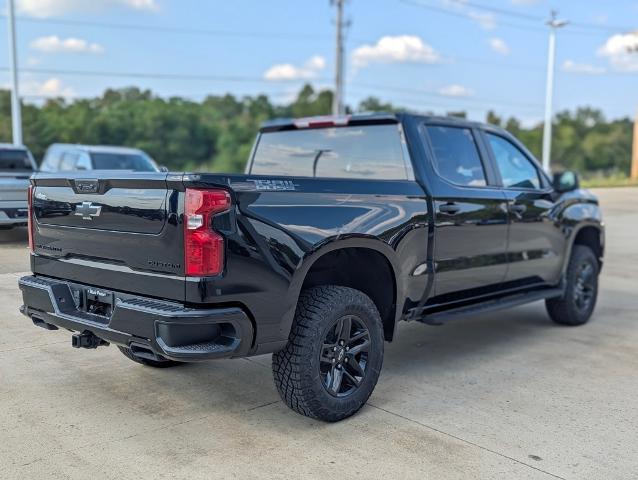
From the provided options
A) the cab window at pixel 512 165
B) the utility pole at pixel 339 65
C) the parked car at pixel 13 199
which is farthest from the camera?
the utility pole at pixel 339 65

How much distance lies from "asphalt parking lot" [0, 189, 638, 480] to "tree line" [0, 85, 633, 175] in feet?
214

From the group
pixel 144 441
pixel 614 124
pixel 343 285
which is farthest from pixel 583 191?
pixel 614 124

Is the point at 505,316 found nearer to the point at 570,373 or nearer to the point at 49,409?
the point at 570,373

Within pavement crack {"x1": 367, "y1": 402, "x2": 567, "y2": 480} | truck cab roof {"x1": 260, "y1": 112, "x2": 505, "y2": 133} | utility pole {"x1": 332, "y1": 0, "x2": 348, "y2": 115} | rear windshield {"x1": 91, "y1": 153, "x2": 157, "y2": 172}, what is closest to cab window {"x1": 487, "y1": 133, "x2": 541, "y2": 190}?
truck cab roof {"x1": 260, "y1": 112, "x2": 505, "y2": 133}

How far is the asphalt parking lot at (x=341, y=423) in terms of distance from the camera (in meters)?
3.36

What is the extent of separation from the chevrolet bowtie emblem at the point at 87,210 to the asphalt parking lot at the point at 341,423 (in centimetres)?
120

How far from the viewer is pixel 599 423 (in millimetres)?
4008

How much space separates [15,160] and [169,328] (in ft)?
34.8

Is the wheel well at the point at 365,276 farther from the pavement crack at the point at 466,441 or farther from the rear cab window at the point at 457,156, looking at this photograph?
the rear cab window at the point at 457,156

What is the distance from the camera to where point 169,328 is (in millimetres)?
3234

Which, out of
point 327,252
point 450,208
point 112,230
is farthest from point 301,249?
point 450,208

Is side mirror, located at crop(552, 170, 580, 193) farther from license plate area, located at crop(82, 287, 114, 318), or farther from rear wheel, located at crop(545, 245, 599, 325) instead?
license plate area, located at crop(82, 287, 114, 318)

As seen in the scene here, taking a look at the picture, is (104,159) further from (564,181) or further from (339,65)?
(339,65)

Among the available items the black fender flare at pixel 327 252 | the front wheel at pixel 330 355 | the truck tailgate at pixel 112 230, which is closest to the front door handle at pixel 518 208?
the black fender flare at pixel 327 252
